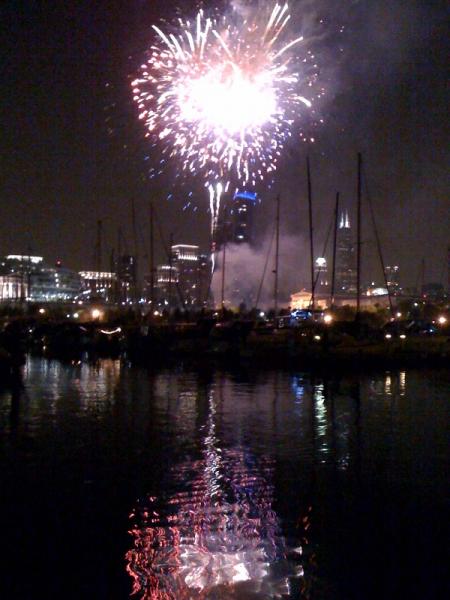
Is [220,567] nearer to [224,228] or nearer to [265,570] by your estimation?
[265,570]

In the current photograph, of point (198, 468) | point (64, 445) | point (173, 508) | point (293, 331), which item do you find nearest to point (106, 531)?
point (173, 508)

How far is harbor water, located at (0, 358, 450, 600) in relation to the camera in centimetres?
620

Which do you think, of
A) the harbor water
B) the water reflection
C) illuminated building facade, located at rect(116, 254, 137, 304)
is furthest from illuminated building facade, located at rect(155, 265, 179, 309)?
the water reflection

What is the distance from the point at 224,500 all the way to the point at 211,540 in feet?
5.35

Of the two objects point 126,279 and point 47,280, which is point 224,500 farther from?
point 47,280

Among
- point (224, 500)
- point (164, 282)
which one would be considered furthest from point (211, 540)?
point (164, 282)

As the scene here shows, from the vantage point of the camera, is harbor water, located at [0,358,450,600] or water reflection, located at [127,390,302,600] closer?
water reflection, located at [127,390,302,600]

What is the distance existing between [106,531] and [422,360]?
1101 inches

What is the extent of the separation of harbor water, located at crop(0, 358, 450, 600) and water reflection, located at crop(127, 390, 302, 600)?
0.02 metres

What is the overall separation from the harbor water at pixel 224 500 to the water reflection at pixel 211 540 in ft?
0.07

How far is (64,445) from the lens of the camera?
12273mm

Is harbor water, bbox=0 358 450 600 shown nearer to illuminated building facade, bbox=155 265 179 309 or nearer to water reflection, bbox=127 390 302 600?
water reflection, bbox=127 390 302 600

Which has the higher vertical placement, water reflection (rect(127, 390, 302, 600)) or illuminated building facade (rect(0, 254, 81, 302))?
illuminated building facade (rect(0, 254, 81, 302))

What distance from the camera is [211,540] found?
7.24 metres
